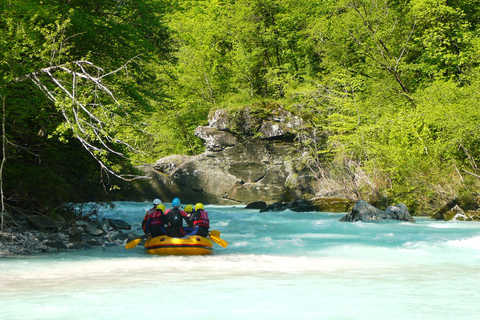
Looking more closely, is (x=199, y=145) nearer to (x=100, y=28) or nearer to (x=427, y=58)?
(x=427, y=58)

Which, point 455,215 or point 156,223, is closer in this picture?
point 156,223

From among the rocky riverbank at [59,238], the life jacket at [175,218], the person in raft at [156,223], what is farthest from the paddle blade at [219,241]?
the rocky riverbank at [59,238]

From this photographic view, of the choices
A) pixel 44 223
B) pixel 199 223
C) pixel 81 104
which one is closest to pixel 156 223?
pixel 199 223

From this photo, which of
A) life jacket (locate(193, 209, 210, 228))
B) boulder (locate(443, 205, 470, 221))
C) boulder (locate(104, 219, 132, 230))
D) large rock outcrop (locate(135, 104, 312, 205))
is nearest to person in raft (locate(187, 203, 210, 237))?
life jacket (locate(193, 209, 210, 228))

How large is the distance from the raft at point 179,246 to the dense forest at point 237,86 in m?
1.69

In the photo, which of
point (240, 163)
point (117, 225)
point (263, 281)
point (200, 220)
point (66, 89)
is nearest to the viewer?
point (263, 281)

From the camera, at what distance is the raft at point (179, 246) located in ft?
33.9

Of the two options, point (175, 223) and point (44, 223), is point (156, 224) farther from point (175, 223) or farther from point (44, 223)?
point (44, 223)

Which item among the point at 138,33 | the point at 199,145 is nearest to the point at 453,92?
the point at 138,33

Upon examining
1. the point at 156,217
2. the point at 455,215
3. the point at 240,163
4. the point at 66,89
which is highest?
the point at 66,89

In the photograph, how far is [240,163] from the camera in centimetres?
2720

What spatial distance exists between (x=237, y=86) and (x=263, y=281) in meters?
27.7

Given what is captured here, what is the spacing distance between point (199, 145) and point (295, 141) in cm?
1277

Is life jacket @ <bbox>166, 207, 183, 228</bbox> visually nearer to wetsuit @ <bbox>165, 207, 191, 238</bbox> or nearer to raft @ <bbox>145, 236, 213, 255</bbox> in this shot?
wetsuit @ <bbox>165, 207, 191, 238</bbox>
